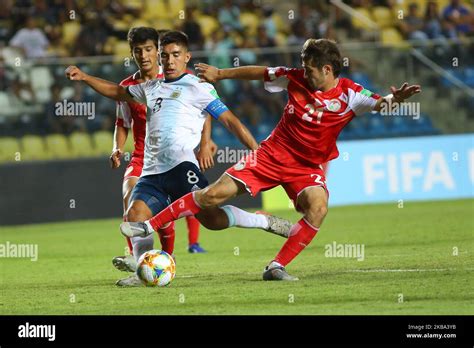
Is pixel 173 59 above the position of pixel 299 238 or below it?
above

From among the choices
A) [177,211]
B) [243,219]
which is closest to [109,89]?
[177,211]

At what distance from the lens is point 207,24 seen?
21.5m

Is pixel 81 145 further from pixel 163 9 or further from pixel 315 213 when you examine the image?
pixel 315 213

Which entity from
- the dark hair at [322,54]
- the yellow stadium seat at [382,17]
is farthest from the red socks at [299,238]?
the yellow stadium seat at [382,17]

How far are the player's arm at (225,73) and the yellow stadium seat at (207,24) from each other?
11.5 meters

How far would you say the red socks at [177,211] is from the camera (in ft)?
31.7

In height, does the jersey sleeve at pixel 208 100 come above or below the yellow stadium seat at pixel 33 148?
below

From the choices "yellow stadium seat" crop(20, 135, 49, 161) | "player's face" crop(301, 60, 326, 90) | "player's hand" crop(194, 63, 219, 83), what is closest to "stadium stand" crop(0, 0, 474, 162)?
"yellow stadium seat" crop(20, 135, 49, 161)

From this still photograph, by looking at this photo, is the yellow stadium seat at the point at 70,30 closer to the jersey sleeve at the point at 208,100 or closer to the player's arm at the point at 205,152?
the player's arm at the point at 205,152

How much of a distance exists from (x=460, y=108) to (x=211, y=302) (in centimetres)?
1213

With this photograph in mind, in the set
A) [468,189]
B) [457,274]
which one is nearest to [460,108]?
[468,189]

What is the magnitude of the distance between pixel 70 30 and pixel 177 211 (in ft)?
38.3

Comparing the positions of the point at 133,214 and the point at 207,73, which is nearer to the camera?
the point at 207,73
